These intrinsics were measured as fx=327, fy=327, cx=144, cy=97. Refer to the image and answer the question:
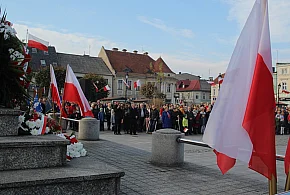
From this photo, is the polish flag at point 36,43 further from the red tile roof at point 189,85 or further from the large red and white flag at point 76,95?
the red tile roof at point 189,85

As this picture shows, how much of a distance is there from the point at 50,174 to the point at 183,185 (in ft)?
10.0

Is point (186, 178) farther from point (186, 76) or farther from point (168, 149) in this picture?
point (186, 76)

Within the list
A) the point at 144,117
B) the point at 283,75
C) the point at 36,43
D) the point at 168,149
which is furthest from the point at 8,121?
the point at 283,75

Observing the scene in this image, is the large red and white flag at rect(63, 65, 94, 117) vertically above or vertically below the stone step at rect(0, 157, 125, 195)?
above

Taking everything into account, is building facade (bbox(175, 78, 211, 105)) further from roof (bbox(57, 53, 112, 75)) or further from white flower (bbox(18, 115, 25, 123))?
white flower (bbox(18, 115, 25, 123))

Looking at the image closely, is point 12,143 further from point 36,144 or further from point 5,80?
point 5,80

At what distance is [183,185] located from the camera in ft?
22.2

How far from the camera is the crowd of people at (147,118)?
19.5m

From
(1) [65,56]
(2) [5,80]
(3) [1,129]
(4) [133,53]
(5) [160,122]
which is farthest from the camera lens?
(4) [133,53]

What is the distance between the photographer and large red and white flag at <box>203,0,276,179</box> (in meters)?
3.86

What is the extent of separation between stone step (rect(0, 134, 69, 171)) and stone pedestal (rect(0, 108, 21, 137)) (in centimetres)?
59

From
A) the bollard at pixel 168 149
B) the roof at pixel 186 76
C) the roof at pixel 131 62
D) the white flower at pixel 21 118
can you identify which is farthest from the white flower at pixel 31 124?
the roof at pixel 186 76

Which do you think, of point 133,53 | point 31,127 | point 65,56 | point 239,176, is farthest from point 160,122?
point 133,53

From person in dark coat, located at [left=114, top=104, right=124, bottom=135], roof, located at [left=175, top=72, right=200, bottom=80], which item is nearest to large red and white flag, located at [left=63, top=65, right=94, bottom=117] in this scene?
person in dark coat, located at [left=114, top=104, right=124, bottom=135]
